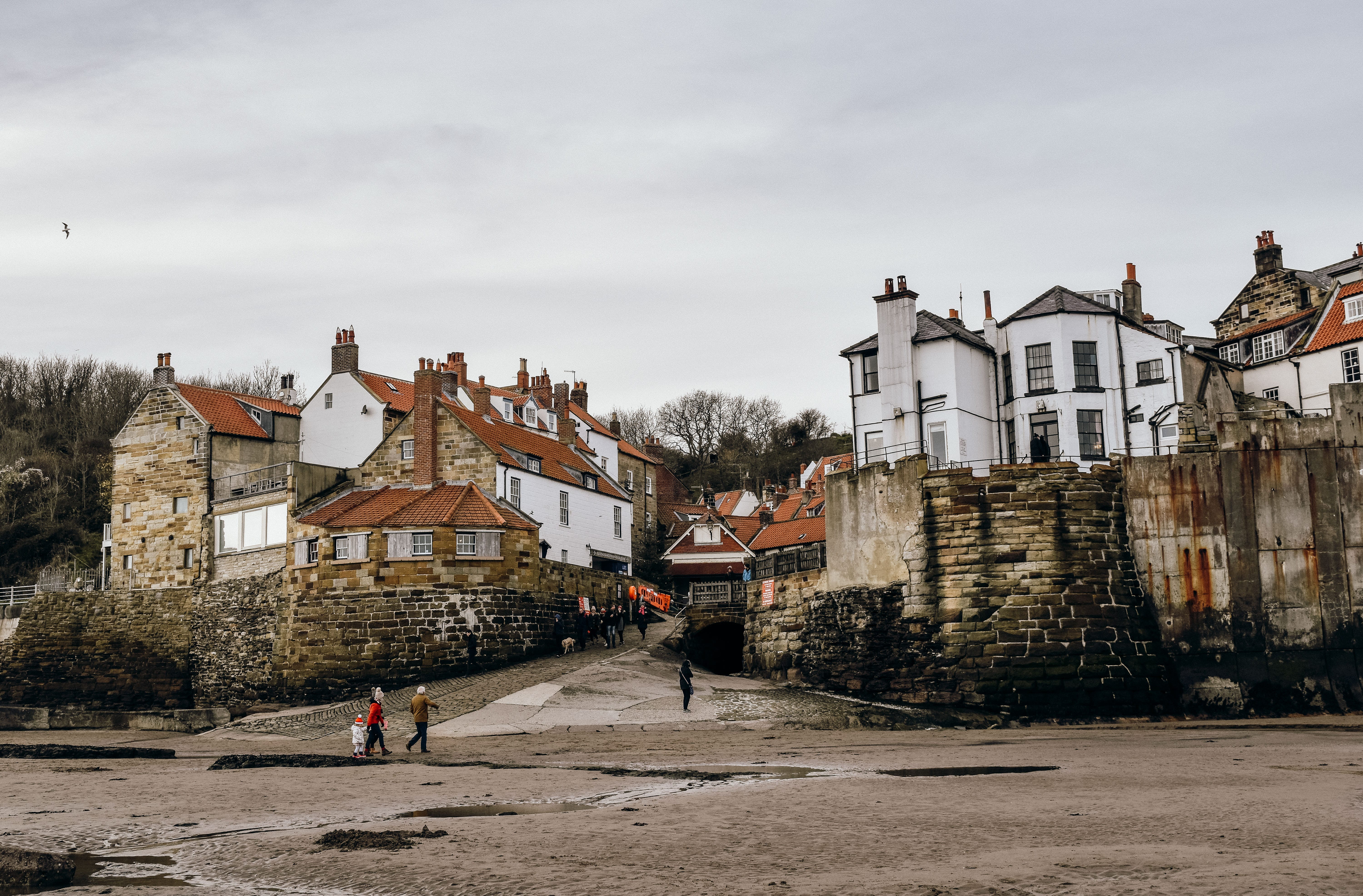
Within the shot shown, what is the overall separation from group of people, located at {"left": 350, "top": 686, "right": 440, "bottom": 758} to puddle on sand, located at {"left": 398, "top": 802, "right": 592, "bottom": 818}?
305 inches

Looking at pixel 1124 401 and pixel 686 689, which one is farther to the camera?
pixel 1124 401

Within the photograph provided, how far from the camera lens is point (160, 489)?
44.7m

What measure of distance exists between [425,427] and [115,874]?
2997 centimetres

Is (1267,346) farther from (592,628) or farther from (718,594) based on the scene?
(592,628)

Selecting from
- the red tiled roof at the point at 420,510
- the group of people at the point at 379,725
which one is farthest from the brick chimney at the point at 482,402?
the group of people at the point at 379,725

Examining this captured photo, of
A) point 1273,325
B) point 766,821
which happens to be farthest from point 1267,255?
point 766,821

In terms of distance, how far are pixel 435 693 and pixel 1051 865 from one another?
23508mm

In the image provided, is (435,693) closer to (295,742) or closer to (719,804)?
(295,742)

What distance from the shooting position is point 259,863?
1170 cm

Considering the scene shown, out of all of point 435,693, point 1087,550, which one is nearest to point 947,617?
point 1087,550

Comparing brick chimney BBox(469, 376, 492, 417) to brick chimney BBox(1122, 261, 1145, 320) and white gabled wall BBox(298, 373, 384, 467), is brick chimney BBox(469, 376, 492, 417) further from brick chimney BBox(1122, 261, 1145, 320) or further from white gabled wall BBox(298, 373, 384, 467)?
brick chimney BBox(1122, 261, 1145, 320)

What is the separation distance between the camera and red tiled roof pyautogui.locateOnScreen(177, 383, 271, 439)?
45.0m

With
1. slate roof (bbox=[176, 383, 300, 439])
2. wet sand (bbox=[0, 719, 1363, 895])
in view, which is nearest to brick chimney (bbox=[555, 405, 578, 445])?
slate roof (bbox=[176, 383, 300, 439])

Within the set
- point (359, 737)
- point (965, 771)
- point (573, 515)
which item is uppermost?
point (573, 515)
